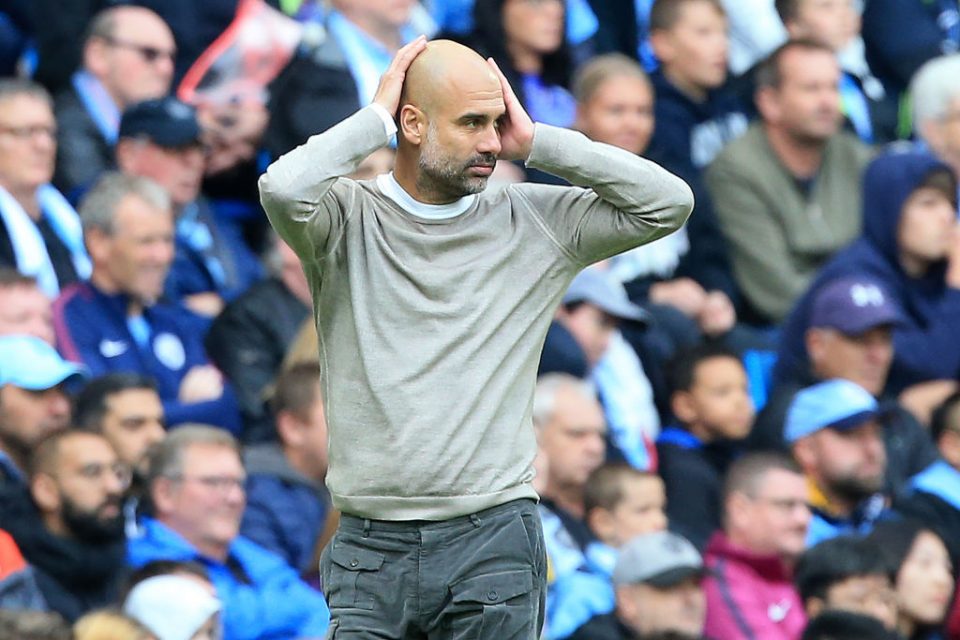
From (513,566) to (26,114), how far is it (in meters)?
3.90

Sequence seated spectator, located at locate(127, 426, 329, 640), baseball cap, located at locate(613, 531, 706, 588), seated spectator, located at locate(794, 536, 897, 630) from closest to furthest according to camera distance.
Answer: seated spectator, located at locate(127, 426, 329, 640) → baseball cap, located at locate(613, 531, 706, 588) → seated spectator, located at locate(794, 536, 897, 630)

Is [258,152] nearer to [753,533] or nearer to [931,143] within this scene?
[753,533]

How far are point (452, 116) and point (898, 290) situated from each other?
4787 millimetres

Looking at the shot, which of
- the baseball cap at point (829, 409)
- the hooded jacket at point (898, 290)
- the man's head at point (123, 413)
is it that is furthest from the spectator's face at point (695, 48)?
the man's head at point (123, 413)

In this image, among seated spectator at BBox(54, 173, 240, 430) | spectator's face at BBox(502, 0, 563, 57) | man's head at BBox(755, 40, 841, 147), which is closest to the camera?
seated spectator at BBox(54, 173, 240, 430)

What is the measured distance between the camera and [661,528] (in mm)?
7824

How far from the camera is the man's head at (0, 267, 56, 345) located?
715cm

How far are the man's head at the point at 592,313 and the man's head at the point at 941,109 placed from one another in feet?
7.22

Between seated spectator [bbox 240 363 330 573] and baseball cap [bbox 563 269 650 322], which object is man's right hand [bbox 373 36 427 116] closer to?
seated spectator [bbox 240 363 330 573]

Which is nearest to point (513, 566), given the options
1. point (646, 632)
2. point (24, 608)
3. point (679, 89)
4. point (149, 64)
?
point (24, 608)

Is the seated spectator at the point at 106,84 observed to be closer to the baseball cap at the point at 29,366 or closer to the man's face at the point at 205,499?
the baseball cap at the point at 29,366

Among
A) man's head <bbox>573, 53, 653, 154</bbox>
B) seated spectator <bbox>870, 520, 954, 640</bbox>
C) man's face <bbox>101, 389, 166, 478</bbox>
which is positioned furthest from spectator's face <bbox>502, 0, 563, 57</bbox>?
man's face <bbox>101, 389, 166, 478</bbox>

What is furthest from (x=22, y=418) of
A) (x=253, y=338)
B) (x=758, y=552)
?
(x=758, y=552)

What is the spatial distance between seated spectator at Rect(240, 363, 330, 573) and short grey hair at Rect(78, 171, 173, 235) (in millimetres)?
808
